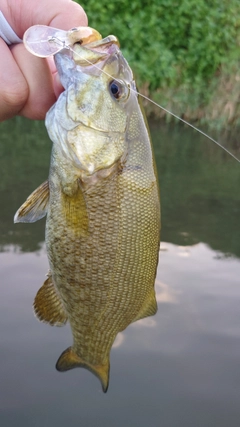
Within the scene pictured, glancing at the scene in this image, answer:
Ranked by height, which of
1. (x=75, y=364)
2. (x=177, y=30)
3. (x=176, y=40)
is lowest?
(x=176, y=40)

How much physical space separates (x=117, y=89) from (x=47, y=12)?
1.20 feet

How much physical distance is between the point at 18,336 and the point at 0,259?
1.12 m

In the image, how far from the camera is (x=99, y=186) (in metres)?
1.97

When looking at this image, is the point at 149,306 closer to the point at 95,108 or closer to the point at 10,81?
the point at 95,108

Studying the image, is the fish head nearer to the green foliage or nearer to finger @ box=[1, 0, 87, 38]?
finger @ box=[1, 0, 87, 38]

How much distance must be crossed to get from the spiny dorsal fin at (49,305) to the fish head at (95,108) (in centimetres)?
53

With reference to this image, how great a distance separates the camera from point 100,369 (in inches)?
92.0

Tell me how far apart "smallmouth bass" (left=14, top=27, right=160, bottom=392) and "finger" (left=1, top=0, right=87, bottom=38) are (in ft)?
0.48

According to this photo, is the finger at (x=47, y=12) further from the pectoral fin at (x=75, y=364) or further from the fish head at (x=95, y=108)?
the pectoral fin at (x=75, y=364)

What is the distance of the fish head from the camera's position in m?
1.91

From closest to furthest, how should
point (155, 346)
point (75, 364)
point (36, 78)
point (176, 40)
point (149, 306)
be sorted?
point (36, 78) → point (149, 306) → point (75, 364) → point (155, 346) → point (176, 40)

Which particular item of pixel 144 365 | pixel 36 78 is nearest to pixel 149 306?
pixel 36 78

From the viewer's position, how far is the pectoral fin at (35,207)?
6.59 feet

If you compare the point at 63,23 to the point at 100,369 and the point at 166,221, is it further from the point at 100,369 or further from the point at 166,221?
the point at 166,221
